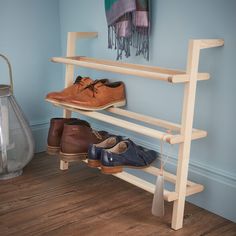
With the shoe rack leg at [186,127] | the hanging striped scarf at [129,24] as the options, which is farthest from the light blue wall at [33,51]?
the shoe rack leg at [186,127]

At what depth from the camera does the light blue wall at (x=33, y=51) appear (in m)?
2.21

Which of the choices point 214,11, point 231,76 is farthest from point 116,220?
point 214,11

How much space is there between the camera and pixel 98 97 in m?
1.83

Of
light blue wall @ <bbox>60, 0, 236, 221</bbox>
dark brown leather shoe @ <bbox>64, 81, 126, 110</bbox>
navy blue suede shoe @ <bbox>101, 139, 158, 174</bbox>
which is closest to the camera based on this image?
light blue wall @ <bbox>60, 0, 236, 221</bbox>

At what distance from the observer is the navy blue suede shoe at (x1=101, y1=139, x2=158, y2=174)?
1.64 metres

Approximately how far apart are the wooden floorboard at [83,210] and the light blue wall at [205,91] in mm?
127

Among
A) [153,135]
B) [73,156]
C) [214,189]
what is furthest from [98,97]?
[214,189]

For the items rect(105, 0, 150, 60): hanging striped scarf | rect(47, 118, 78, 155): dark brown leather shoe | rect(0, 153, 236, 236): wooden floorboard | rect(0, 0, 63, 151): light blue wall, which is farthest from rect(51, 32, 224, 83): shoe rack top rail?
rect(0, 153, 236, 236): wooden floorboard

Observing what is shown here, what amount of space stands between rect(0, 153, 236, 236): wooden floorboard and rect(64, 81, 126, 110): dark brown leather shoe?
409 millimetres

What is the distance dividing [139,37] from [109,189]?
0.74 metres

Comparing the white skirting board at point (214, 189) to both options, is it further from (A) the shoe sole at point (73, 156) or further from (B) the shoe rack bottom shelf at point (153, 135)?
(A) the shoe sole at point (73, 156)

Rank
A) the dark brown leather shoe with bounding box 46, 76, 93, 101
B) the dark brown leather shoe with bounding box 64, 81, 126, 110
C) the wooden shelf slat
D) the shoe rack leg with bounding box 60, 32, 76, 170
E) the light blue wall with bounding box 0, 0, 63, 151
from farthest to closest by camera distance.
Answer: the light blue wall with bounding box 0, 0, 63, 151, the shoe rack leg with bounding box 60, 32, 76, 170, the dark brown leather shoe with bounding box 46, 76, 93, 101, the dark brown leather shoe with bounding box 64, 81, 126, 110, the wooden shelf slat

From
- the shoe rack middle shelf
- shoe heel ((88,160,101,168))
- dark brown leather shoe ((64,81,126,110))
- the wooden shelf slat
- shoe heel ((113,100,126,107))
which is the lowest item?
shoe heel ((88,160,101,168))

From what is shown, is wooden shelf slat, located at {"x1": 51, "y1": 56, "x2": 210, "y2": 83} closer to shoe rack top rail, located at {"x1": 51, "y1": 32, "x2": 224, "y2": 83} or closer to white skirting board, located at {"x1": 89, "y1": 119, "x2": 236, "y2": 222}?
shoe rack top rail, located at {"x1": 51, "y1": 32, "x2": 224, "y2": 83}
